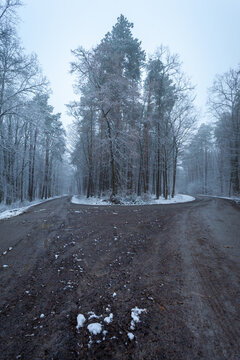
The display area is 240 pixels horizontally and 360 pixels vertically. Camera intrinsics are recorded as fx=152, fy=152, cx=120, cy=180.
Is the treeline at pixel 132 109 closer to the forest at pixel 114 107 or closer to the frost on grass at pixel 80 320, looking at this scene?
the forest at pixel 114 107

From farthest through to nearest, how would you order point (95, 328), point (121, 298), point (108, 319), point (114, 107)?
point (114, 107)
point (121, 298)
point (108, 319)
point (95, 328)

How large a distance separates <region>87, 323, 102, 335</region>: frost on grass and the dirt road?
26mm

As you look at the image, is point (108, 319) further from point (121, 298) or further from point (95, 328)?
point (121, 298)

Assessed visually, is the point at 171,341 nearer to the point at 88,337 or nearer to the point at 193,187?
the point at 88,337

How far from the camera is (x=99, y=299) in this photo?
80.3 inches

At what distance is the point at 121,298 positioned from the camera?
2051mm

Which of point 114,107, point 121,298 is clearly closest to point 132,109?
point 114,107

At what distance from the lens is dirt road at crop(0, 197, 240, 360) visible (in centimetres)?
141

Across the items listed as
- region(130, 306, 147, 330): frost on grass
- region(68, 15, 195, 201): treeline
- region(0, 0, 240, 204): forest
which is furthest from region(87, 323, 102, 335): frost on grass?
region(68, 15, 195, 201): treeline

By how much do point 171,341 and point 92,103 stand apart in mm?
15335

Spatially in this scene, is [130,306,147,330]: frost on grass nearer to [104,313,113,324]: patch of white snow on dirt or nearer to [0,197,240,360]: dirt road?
[0,197,240,360]: dirt road

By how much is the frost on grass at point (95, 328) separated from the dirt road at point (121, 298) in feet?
0.08

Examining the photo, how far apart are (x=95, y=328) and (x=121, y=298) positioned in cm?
57

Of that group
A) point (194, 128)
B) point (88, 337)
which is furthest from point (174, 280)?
point (194, 128)
